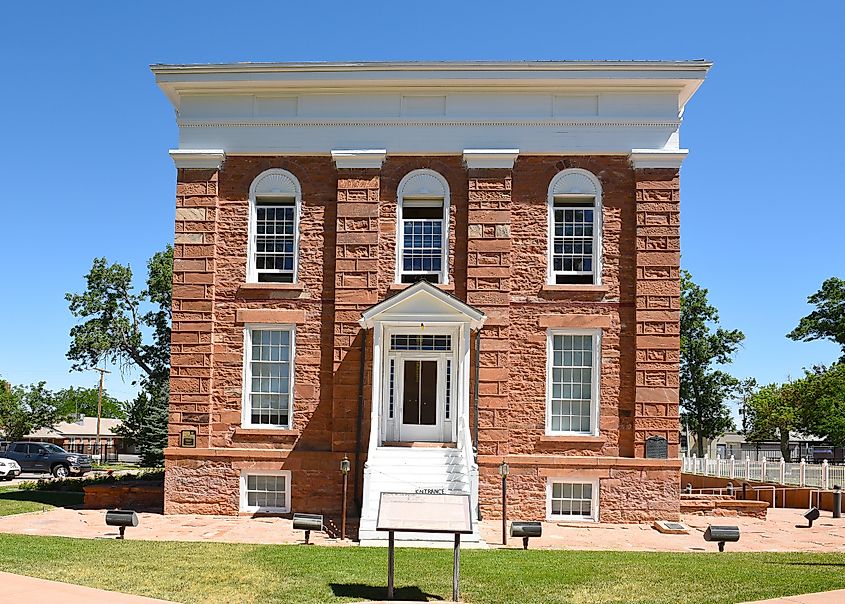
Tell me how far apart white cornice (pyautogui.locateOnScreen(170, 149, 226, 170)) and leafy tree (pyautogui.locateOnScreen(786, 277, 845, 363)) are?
5441 centimetres

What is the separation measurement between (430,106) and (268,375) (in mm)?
7406

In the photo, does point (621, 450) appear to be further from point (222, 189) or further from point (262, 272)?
point (222, 189)

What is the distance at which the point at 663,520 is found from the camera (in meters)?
20.1

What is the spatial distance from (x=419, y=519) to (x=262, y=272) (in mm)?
11286

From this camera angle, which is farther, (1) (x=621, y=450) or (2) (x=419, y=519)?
(1) (x=621, y=450)

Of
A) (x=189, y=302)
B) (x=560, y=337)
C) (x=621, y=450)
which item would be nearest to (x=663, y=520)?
(x=621, y=450)

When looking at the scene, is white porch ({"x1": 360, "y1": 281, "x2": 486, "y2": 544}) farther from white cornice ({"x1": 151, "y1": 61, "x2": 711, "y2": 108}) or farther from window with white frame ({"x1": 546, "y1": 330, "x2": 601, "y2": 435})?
white cornice ({"x1": 151, "y1": 61, "x2": 711, "y2": 108})

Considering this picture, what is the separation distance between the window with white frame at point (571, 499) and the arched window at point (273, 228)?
786 cm

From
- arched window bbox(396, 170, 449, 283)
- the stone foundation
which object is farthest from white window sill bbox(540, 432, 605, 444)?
arched window bbox(396, 170, 449, 283)

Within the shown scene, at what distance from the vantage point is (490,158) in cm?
2114

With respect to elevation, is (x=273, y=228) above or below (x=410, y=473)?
above

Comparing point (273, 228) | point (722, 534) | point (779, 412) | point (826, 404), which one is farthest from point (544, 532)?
point (779, 412)

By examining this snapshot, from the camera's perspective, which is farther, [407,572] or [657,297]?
[657,297]

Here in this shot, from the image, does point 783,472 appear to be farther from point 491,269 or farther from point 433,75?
point 433,75
